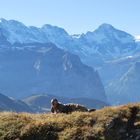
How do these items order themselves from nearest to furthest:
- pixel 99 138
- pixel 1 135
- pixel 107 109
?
pixel 99 138 → pixel 1 135 → pixel 107 109

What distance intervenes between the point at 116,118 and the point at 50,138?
3.88 metres

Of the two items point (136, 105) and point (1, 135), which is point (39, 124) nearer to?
point (1, 135)

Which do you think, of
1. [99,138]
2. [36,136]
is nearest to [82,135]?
[99,138]

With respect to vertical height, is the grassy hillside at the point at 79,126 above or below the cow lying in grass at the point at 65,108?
below

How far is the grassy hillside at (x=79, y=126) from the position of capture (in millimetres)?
23266

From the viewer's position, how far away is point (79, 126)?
2419 centimetres

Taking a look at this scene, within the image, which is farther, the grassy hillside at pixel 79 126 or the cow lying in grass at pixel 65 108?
the cow lying in grass at pixel 65 108

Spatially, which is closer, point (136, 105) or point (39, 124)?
point (39, 124)

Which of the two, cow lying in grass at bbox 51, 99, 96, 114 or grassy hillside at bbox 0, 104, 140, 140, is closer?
grassy hillside at bbox 0, 104, 140, 140

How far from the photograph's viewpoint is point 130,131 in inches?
938

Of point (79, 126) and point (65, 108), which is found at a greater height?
point (65, 108)

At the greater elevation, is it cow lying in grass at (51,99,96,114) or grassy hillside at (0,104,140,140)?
cow lying in grass at (51,99,96,114)

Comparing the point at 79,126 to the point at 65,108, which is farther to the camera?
the point at 65,108

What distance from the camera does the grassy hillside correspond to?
23.3 m
